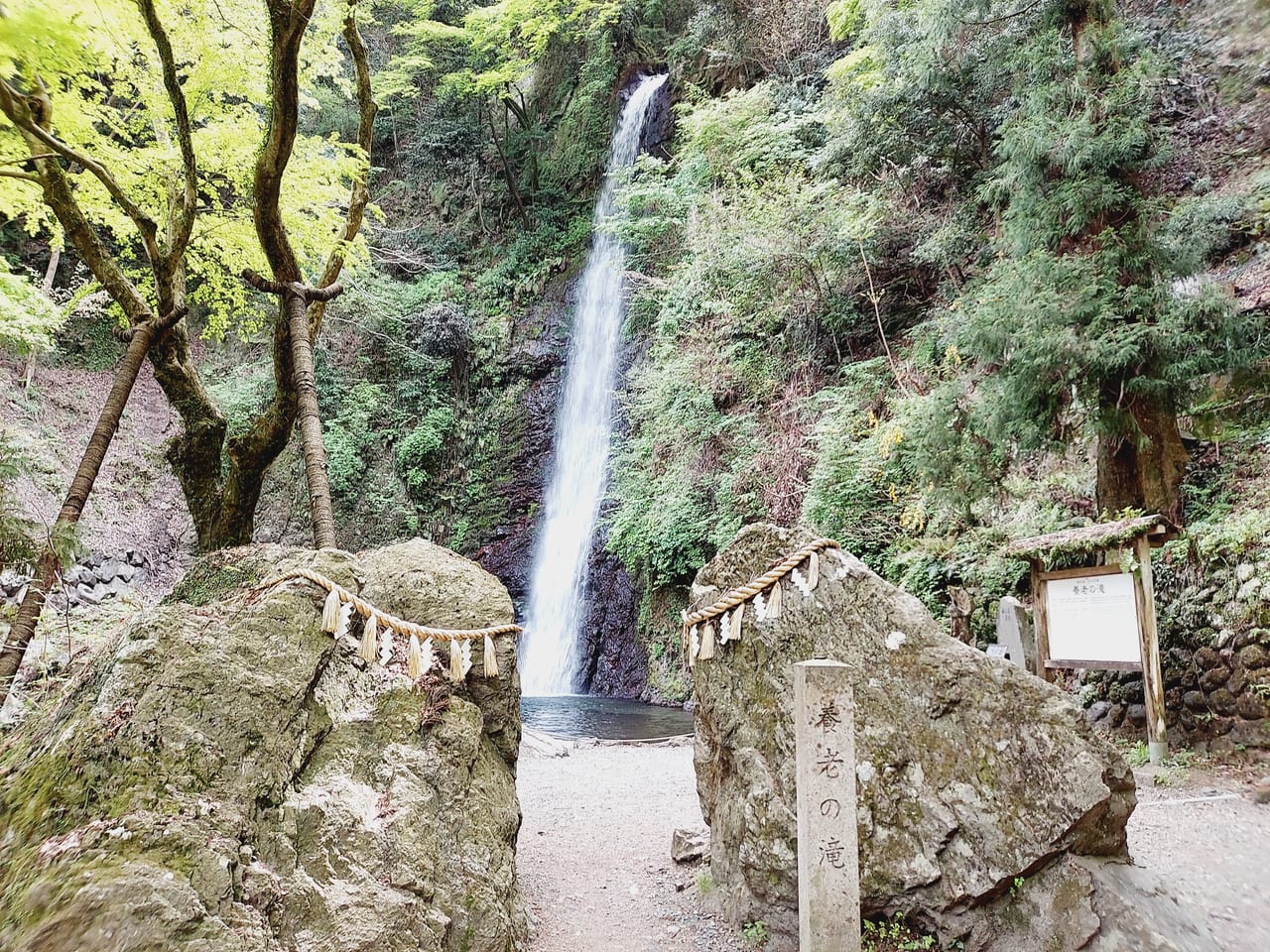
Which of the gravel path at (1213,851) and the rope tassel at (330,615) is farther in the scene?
the gravel path at (1213,851)

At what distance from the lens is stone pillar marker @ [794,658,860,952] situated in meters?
2.57

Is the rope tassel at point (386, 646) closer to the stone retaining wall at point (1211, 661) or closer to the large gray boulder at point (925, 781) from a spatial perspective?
the large gray boulder at point (925, 781)

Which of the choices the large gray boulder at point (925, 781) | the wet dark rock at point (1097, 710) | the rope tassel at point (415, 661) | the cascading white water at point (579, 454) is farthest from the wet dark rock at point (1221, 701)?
the cascading white water at point (579, 454)

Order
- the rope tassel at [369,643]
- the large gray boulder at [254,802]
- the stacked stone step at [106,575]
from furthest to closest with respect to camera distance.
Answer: the stacked stone step at [106,575] < the rope tassel at [369,643] < the large gray boulder at [254,802]

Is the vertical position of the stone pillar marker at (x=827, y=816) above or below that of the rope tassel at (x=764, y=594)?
below

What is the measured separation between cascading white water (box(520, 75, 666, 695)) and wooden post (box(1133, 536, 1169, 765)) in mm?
10145

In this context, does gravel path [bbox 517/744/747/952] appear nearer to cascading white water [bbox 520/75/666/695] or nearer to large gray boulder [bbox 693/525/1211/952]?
large gray boulder [bbox 693/525/1211/952]

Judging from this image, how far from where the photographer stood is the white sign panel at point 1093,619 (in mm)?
5652

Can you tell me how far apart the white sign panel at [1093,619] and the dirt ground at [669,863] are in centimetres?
100

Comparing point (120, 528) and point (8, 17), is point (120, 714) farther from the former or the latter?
point (120, 528)

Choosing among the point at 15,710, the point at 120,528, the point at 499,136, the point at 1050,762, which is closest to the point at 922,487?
the point at 1050,762

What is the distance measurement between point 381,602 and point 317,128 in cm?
2333

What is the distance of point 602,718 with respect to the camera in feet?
36.1

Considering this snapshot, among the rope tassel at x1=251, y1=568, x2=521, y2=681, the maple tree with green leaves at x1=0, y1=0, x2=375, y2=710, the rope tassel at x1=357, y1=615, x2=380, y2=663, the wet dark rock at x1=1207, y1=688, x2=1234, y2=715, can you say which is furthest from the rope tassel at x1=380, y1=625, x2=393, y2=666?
the wet dark rock at x1=1207, y1=688, x2=1234, y2=715
